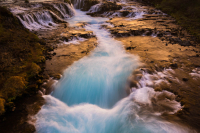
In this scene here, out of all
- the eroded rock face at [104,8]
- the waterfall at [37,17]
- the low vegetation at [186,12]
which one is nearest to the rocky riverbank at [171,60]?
the low vegetation at [186,12]

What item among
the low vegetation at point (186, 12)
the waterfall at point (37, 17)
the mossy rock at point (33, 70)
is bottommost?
the mossy rock at point (33, 70)

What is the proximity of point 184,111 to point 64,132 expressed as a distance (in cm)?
644

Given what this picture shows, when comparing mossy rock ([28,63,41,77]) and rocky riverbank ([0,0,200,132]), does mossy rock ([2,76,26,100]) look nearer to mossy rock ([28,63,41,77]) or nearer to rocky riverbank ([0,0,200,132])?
rocky riverbank ([0,0,200,132])

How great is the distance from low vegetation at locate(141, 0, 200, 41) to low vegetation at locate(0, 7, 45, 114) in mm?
18643

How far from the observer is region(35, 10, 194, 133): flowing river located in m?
5.92

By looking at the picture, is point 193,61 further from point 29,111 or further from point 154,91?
point 29,111

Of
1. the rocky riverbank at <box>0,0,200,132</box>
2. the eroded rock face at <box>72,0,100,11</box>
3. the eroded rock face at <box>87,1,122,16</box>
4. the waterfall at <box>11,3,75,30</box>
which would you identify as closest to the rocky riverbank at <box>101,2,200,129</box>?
the rocky riverbank at <box>0,0,200,132</box>

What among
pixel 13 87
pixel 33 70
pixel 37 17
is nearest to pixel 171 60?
pixel 33 70

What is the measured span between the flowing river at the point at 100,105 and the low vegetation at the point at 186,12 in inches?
517

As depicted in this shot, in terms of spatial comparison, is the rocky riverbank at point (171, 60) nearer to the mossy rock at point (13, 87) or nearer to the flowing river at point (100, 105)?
the flowing river at point (100, 105)

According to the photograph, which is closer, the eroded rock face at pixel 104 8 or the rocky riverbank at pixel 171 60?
the rocky riverbank at pixel 171 60

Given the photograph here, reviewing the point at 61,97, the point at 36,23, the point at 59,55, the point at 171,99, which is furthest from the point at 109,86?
the point at 36,23

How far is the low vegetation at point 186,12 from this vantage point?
17.6 meters

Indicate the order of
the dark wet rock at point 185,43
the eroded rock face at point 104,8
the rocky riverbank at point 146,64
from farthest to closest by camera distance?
the eroded rock face at point 104,8, the dark wet rock at point 185,43, the rocky riverbank at point 146,64
